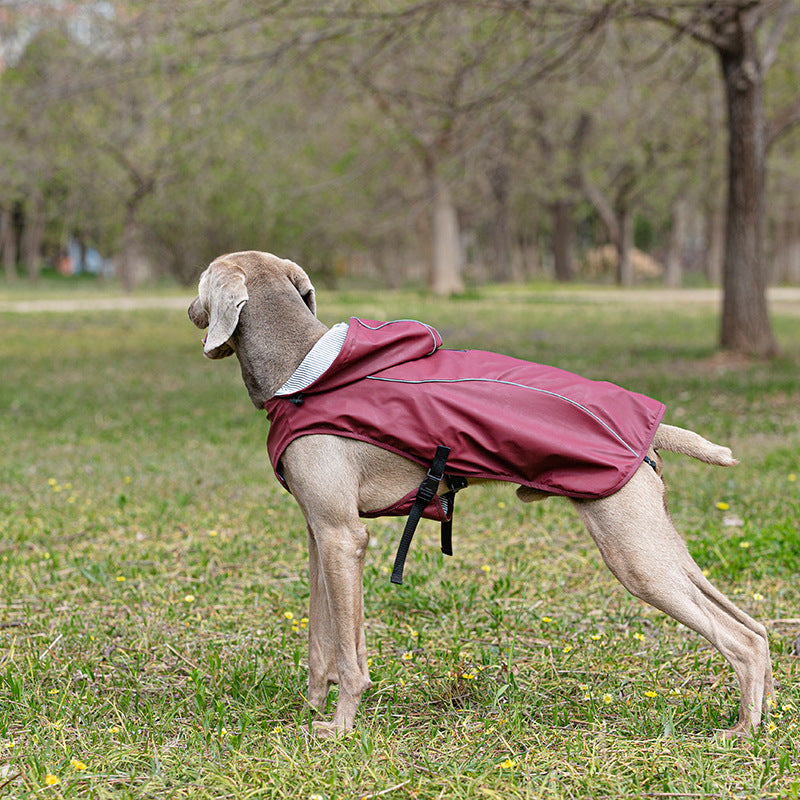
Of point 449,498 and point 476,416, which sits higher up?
point 476,416

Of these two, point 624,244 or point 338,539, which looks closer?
point 338,539

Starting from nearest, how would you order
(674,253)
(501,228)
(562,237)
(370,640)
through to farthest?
1. (370,640)
2. (562,237)
3. (501,228)
4. (674,253)

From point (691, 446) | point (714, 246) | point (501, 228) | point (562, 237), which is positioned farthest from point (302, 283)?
point (714, 246)

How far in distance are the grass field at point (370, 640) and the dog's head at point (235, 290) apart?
1336mm

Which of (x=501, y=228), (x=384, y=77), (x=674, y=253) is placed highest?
(x=501, y=228)

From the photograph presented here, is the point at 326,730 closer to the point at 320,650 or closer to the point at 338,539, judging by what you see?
the point at 320,650

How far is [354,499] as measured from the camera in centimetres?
328

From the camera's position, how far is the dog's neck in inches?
133

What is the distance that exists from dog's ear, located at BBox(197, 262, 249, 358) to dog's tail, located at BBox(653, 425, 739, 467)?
4.95 feet

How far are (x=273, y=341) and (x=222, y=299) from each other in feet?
0.76

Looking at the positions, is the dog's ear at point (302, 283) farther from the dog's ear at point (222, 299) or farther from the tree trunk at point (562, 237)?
the tree trunk at point (562, 237)

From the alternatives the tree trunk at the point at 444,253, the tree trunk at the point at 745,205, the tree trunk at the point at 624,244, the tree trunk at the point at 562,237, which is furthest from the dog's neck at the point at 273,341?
the tree trunk at the point at 624,244

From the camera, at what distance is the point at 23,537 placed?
5602 mm

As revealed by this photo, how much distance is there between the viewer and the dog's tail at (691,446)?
10.8 ft
